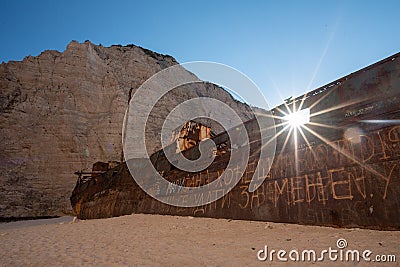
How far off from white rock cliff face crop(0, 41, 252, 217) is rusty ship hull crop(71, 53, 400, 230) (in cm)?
2819

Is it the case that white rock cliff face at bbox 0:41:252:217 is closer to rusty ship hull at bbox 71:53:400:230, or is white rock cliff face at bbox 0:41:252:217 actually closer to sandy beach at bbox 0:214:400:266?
sandy beach at bbox 0:214:400:266

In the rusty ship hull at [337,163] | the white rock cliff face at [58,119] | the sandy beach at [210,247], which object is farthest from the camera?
the white rock cliff face at [58,119]

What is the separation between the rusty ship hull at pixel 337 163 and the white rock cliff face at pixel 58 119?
28187mm

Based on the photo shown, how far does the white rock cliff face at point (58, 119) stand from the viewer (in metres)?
30.9

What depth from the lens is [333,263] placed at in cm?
380

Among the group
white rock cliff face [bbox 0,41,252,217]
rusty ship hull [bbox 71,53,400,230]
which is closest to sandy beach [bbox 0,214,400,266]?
rusty ship hull [bbox 71,53,400,230]

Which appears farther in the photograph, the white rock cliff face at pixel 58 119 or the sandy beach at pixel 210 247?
the white rock cliff face at pixel 58 119

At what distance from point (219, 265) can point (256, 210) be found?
152 inches

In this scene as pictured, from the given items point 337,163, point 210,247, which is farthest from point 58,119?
point 337,163

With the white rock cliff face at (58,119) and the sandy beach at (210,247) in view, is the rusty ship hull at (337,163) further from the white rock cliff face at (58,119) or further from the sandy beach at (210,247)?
the white rock cliff face at (58,119)

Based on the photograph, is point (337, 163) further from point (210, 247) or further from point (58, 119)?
point (58, 119)

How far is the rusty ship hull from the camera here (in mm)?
5254

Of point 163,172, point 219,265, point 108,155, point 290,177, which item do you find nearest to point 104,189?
point 163,172

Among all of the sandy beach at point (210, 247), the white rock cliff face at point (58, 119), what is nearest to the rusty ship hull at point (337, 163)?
the sandy beach at point (210, 247)
